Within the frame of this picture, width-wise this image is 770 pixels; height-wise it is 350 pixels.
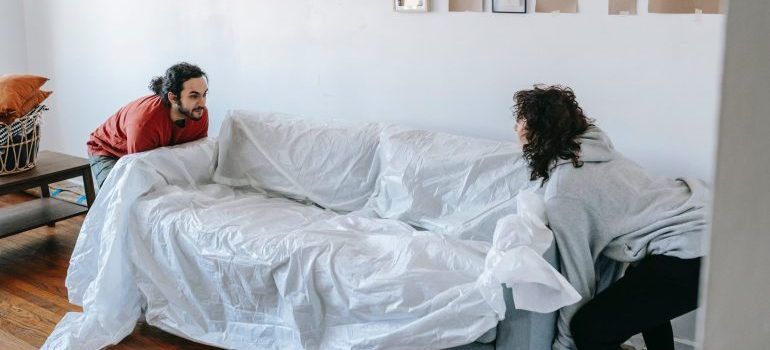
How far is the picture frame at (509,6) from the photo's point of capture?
2.79 meters

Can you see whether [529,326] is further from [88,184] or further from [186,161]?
[88,184]

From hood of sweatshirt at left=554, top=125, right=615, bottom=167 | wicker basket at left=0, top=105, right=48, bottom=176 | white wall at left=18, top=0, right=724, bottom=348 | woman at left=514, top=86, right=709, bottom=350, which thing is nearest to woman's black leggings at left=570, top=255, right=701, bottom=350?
woman at left=514, top=86, right=709, bottom=350

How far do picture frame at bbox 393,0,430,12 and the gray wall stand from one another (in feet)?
8.66

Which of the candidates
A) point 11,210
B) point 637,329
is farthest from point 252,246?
point 11,210

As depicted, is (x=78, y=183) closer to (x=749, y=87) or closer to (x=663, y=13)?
(x=663, y=13)

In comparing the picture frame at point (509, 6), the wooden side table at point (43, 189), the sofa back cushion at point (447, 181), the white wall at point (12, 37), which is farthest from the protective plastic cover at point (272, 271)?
the white wall at point (12, 37)

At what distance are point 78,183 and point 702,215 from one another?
393 cm

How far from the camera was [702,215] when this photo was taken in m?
2.06

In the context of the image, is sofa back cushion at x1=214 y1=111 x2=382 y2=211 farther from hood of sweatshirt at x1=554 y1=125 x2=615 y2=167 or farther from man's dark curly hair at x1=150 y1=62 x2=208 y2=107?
hood of sweatshirt at x1=554 y1=125 x2=615 y2=167

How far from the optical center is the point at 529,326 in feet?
6.98

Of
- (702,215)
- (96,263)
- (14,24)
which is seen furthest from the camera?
(14,24)

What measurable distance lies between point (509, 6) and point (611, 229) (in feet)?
3.50

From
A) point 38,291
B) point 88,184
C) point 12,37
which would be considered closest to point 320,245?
point 38,291

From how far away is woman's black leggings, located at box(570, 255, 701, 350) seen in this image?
204 centimetres
